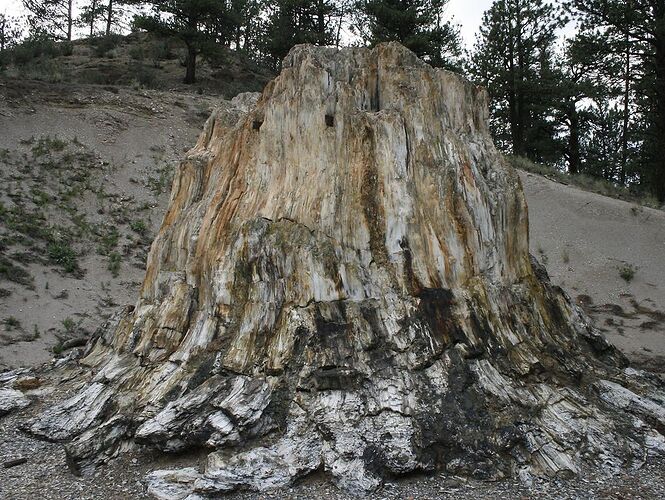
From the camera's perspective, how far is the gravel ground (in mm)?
6383

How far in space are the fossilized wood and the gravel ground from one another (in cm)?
17

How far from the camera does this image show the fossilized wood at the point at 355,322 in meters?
6.96

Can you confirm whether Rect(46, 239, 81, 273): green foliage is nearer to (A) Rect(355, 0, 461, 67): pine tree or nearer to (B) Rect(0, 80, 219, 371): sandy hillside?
(B) Rect(0, 80, 219, 371): sandy hillside

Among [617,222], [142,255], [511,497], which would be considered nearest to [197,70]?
[142,255]

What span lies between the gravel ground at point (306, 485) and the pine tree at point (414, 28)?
2273cm

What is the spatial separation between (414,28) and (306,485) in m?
25.0

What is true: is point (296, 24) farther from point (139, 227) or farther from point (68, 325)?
point (68, 325)

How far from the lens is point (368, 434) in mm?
6879

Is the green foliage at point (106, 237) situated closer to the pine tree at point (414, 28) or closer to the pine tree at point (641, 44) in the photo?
the pine tree at point (414, 28)

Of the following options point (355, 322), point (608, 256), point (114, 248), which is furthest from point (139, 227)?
point (608, 256)

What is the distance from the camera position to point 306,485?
6.52 meters

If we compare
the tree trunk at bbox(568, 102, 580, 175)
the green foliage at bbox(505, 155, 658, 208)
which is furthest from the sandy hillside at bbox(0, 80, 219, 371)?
the tree trunk at bbox(568, 102, 580, 175)

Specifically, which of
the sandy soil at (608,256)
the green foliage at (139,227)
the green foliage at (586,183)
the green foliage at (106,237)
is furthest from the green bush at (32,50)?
the sandy soil at (608,256)

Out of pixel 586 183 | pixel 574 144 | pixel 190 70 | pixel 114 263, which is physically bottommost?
pixel 114 263
